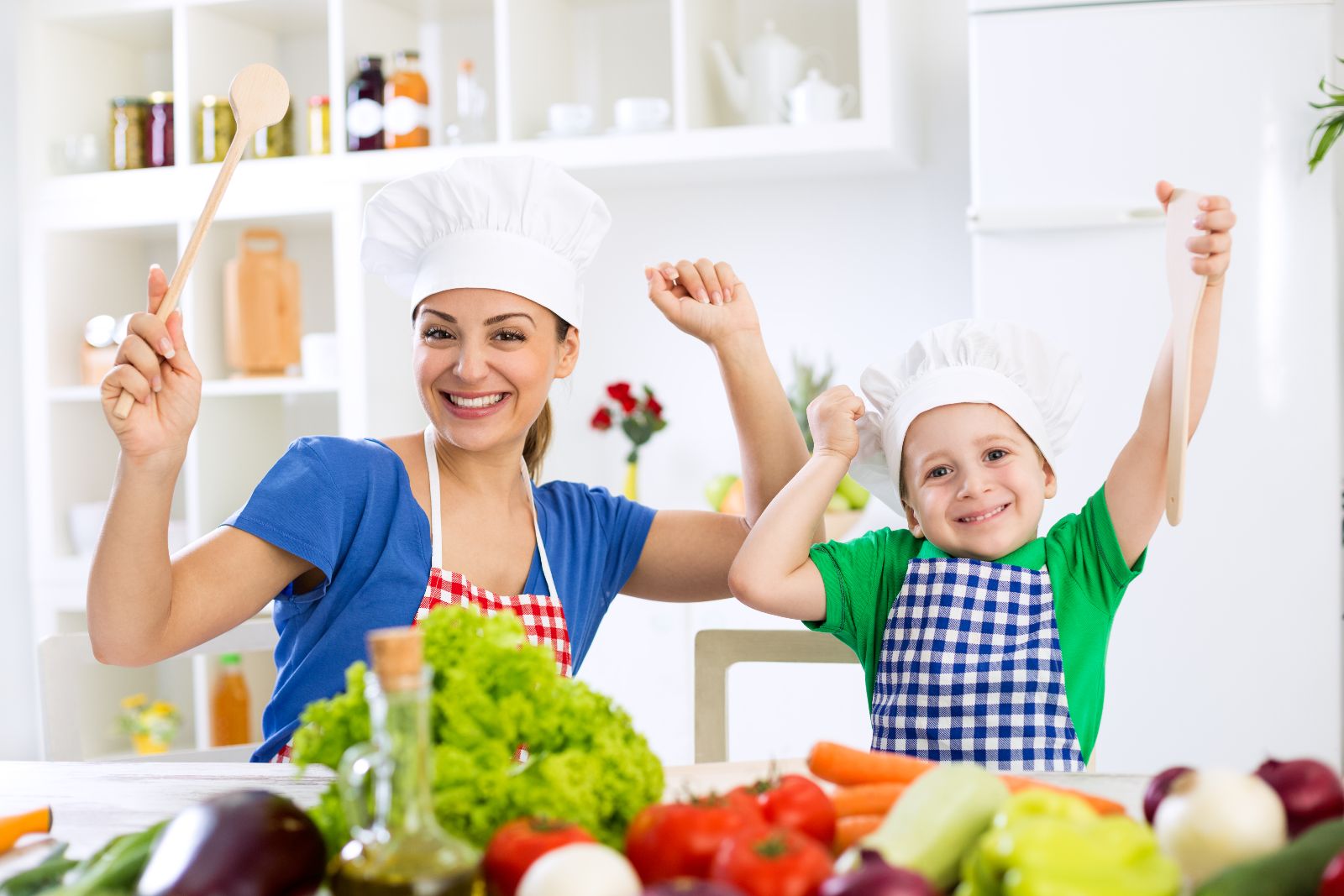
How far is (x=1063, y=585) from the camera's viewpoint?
130cm

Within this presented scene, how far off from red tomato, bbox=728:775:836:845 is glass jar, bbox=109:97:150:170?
8.59 ft

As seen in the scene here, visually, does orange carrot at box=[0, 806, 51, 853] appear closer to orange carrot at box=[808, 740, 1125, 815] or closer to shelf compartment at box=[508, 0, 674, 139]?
orange carrot at box=[808, 740, 1125, 815]

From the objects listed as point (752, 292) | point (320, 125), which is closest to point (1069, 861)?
point (752, 292)

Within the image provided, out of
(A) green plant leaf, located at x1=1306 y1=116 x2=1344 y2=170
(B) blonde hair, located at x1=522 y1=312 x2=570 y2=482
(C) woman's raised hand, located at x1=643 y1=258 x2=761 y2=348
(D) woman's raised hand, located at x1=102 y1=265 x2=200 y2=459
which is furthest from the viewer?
(A) green plant leaf, located at x1=1306 y1=116 x2=1344 y2=170

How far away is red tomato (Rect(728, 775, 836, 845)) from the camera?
2.49 ft

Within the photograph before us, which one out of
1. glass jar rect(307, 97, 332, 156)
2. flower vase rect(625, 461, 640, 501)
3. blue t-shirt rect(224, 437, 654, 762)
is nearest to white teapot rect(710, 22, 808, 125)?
flower vase rect(625, 461, 640, 501)

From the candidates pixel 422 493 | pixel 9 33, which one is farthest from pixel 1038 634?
pixel 9 33

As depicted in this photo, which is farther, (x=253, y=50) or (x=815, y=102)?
(x=253, y=50)

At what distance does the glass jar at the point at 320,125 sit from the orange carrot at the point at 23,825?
6.85 feet

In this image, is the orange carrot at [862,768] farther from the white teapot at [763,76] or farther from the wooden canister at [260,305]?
the wooden canister at [260,305]

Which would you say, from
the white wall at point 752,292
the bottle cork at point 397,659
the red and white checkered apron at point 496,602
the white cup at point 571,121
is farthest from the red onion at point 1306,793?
the white cup at point 571,121

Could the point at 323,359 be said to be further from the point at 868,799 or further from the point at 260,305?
the point at 868,799

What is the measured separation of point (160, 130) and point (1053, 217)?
6.44ft

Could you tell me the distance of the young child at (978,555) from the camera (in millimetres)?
1249
